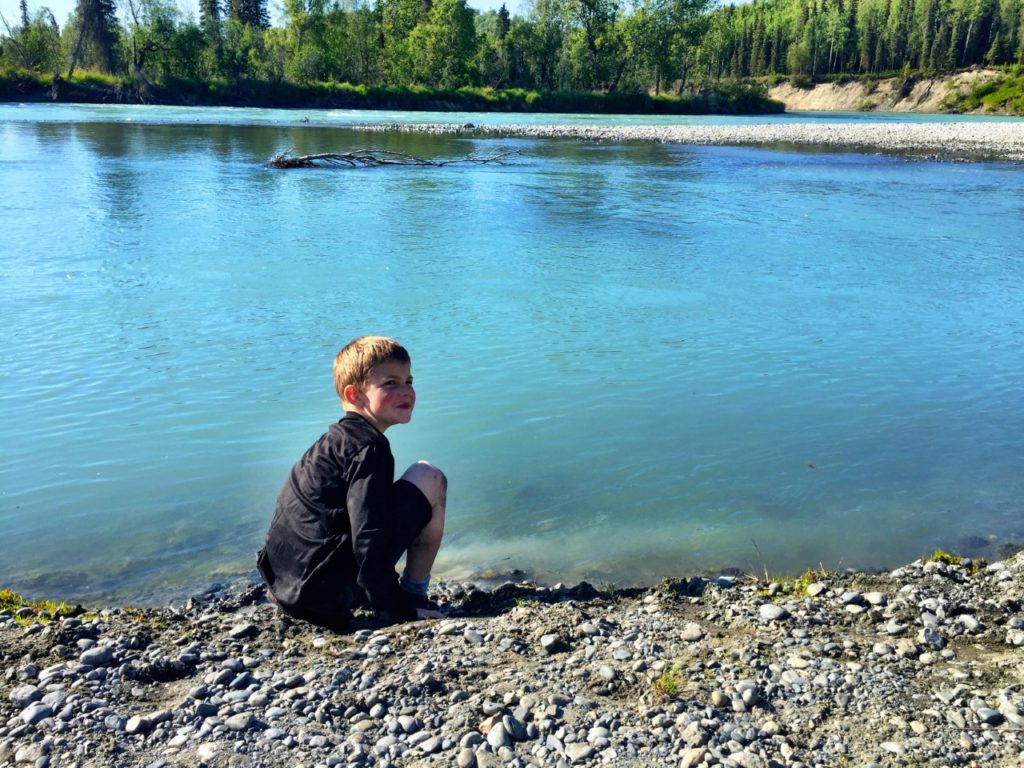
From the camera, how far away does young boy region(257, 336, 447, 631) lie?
506 centimetres

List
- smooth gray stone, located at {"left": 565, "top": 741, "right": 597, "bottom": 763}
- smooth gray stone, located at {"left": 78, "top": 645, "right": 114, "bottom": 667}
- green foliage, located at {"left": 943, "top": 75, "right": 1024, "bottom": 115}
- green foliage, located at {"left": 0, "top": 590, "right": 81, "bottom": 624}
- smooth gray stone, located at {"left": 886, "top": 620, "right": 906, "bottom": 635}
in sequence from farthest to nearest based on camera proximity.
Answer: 1. green foliage, located at {"left": 943, "top": 75, "right": 1024, "bottom": 115}
2. green foliage, located at {"left": 0, "top": 590, "right": 81, "bottom": 624}
3. smooth gray stone, located at {"left": 886, "top": 620, "right": 906, "bottom": 635}
4. smooth gray stone, located at {"left": 78, "top": 645, "right": 114, "bottom": 667}
5. smooth gray stone, located at {"left": 565, "top": 741, "right": 597, "bottom": 763}

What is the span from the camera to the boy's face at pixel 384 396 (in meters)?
5.31

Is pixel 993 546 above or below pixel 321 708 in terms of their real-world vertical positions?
below

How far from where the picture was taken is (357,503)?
502 cm

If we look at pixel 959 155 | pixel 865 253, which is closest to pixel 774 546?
pixel 865 253

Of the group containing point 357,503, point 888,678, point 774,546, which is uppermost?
point 357,503

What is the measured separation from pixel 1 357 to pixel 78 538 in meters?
5.76

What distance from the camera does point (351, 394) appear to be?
17.7ft

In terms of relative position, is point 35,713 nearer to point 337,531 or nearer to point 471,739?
point 337,531

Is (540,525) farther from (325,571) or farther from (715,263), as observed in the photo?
(715,263)

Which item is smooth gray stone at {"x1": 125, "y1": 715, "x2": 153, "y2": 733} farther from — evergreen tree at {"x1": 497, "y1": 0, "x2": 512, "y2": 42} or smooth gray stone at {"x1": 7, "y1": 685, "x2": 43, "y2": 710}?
evergreen tree at {"x1": 497, "y1": 0, "x2": 512, "y2": 42}

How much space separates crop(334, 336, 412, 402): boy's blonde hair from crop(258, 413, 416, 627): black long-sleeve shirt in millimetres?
232

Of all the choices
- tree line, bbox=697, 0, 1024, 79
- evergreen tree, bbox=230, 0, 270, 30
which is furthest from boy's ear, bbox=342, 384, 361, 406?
evergreen tree, bbox=230, 0, 270, 30

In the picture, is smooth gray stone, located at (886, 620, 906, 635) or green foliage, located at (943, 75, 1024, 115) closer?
smooth gray stone, located at (886, 620, 906, 635)
